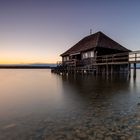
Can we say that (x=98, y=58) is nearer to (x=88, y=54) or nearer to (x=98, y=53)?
(x=98, y=53)

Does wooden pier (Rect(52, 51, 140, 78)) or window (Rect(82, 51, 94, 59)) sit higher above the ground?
window (Rect(82, 51, 94, 59))

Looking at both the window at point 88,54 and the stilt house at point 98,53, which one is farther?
the window at point 88,54

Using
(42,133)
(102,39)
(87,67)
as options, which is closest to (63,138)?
(42,133)

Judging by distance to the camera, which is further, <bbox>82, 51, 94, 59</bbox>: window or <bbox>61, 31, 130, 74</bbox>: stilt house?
<bbox>82, 51, 94, 59</bbox>: window

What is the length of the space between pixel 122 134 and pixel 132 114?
1.66 metres

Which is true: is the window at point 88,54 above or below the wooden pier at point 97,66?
above

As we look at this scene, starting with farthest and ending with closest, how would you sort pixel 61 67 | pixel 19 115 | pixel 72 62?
pixel 61 67 < pixel 72 62 < pixel 19 115

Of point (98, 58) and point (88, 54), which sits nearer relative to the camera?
point (98, 58)

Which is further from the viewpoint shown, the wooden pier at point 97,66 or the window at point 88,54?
the window at point 88,54

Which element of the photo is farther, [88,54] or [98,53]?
[88,54]

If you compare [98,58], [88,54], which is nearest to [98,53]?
[98,58]

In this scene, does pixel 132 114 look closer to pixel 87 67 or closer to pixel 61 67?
pixel 87 67

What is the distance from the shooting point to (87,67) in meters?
24.2

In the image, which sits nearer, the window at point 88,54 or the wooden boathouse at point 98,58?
the wooden boathouse at point 98,58
